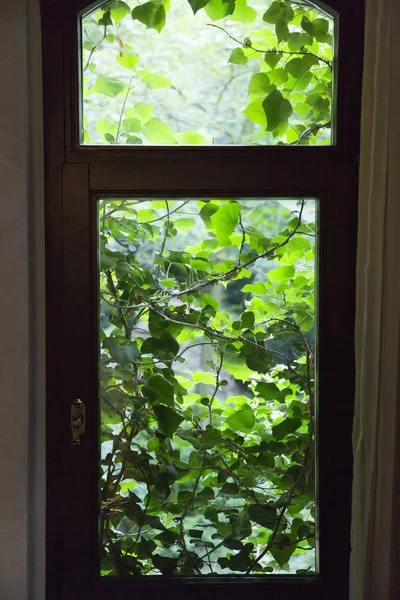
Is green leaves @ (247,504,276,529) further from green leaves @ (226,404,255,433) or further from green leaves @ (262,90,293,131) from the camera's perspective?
green leaves @ (262,90,293,131)

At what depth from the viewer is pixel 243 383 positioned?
6.57 ft

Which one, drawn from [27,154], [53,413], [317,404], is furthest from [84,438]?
[27,154]

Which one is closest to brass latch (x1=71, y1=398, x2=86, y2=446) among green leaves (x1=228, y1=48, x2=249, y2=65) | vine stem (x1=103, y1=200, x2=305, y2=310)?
vine stem (x1=103, y1=200, x2=305, y2=310)

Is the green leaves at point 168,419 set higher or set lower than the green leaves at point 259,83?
lower

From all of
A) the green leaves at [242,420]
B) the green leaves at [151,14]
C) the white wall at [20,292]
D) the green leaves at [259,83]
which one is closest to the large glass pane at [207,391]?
the green leaves at [242,420]

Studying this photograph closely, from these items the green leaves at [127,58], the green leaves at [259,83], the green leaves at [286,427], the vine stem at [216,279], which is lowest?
the green leaves at [286,427]

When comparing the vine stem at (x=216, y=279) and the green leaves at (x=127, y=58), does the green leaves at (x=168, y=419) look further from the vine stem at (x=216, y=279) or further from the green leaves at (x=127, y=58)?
the green leaves at (x=127, y=58)

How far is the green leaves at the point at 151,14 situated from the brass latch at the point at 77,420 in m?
1.18

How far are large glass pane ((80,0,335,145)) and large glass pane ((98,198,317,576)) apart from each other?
0.26 metres

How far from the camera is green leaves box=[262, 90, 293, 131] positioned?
194cm

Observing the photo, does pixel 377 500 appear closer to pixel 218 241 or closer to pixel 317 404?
pixel 317 404

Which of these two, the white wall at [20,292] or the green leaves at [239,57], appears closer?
the white wall at [20,292]

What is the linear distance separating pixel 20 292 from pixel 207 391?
65 centimetres

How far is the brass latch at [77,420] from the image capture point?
1.92 m
